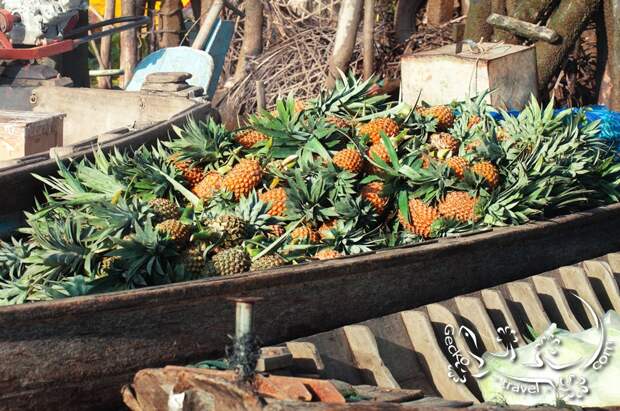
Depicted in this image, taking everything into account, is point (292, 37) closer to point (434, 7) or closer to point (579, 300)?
point (434, 7)

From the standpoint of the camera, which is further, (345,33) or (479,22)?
(345,33)

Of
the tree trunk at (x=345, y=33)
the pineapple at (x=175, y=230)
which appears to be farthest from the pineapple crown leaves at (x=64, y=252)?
the tree trunk at (x=345, y=33)

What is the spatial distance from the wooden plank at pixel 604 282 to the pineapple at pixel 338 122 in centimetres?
160

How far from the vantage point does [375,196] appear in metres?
5.88

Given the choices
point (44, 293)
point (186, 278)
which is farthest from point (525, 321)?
→ point (44, 293)

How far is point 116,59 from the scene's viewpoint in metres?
24.2

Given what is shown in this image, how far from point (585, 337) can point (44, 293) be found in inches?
92.8

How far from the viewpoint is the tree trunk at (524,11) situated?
37.3 ft

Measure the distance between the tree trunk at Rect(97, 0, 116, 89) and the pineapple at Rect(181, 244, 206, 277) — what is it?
10382 mm

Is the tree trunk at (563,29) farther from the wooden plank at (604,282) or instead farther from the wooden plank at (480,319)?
the wooden plank at (480,319)

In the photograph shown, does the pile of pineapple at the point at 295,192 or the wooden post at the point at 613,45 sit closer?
the pile of pineapple at the point at 295,192

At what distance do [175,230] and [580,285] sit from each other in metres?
2.39

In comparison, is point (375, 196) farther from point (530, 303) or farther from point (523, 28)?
point (523, 28)

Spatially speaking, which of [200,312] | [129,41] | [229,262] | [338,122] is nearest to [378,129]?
[338,122]
